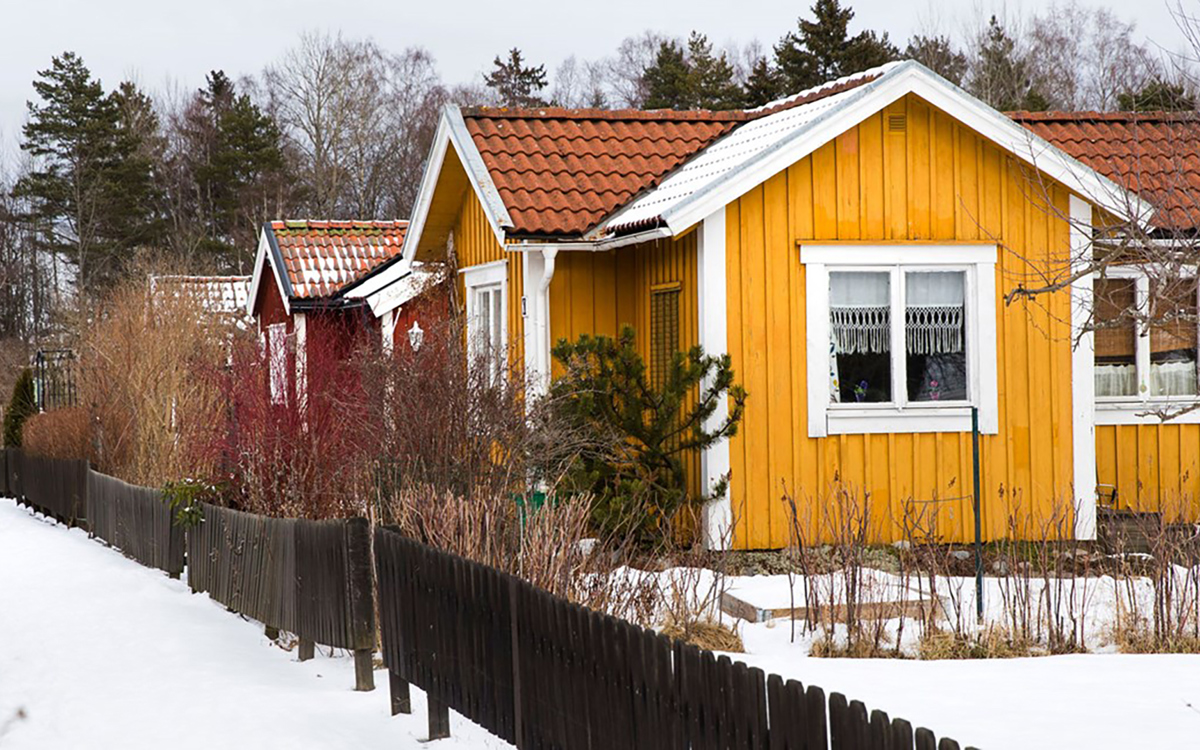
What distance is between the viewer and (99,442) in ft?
63.0

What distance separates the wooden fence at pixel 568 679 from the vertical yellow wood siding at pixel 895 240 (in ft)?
16.9

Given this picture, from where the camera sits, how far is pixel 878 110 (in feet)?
43.2

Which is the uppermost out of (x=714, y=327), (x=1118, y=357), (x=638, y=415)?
(x=714, y=327)

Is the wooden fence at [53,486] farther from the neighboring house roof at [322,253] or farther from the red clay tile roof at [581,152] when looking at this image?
the red clay tile roof at [581,152]

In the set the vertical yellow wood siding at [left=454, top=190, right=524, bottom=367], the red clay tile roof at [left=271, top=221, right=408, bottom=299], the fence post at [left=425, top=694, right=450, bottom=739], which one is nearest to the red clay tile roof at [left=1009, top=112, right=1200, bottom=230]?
the vertical yellow wood siding at [left=454, top=190, right=524, bottom=367]

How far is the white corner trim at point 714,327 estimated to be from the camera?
41.5 ft

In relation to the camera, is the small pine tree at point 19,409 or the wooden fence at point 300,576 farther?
the small pine tree at point 19,409

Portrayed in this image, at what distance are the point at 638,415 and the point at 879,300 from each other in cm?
252

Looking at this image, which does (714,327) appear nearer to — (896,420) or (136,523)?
(896,420)

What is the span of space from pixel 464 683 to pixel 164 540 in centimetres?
751

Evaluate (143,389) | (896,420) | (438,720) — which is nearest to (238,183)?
(143,389)

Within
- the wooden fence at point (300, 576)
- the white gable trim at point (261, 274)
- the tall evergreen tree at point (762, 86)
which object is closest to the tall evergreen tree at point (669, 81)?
the tall evergreen tree at point (762, 86)

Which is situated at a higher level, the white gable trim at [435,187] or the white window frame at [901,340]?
the white gable trim at [435,187]

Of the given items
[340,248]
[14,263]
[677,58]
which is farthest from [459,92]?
[340,248]
